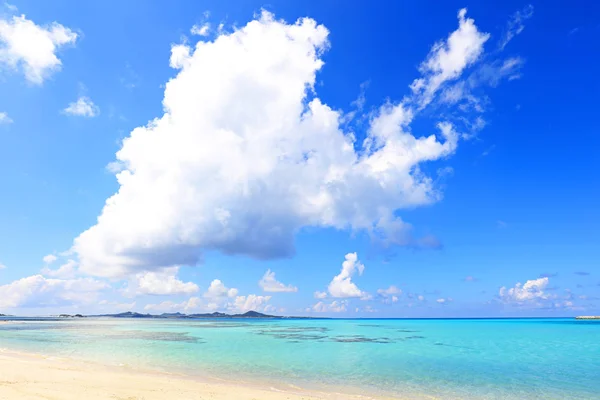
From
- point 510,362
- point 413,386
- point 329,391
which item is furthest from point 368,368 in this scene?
point 510,362

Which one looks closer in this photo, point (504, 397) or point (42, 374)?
point (504, 397)

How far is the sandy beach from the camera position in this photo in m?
17.8

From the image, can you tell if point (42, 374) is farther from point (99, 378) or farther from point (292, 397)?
point (292, 397)

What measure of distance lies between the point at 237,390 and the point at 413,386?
11.3 m

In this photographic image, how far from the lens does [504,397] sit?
2217 cm

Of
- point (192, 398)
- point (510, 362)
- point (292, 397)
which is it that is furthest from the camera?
point (510, 362)

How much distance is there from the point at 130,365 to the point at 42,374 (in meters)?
7.77

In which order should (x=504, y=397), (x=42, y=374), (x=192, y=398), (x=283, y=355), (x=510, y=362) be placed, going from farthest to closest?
(x=283, y=355) → (x=510, y=362) → (x=42, y=374) → (x=504, y=397) → (x=192, y=398)

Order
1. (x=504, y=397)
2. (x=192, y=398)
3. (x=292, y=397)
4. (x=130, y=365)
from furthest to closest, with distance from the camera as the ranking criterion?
(x=130, y=365), (x=504, y=397), (x=292, y=397), (x=192, y=398)

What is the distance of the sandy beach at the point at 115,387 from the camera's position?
58.5ft

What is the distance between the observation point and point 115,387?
20297mm

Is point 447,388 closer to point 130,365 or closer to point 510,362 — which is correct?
point 510,362

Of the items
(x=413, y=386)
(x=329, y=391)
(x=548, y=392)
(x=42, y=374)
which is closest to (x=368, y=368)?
(x=413, y=386)

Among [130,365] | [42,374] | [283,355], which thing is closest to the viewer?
[42,374]
